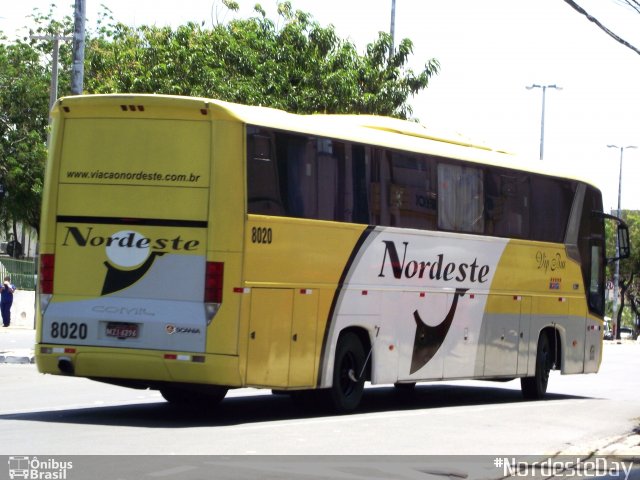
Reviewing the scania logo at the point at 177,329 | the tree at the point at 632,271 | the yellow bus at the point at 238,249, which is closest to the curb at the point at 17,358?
the yellow bus at the point at 238,249

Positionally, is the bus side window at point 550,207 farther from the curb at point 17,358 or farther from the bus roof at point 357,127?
the curb at point 17,358

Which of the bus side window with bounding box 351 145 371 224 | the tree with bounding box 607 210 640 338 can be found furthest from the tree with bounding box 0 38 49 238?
the tree with bounding box 607 210 640 338

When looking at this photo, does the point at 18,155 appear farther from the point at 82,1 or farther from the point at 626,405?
the point at 626,405

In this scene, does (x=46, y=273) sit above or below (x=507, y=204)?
below

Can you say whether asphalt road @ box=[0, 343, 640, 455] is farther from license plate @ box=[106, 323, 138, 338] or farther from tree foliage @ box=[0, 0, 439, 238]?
tree foliage @ box=[0, 0, 439, 238]

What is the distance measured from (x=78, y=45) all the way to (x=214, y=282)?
37.5ft

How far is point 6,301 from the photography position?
4075cm

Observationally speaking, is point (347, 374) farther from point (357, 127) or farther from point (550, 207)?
point (550, 207)

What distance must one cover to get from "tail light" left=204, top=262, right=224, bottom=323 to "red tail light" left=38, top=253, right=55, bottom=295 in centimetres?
182

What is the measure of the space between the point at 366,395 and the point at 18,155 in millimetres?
39480

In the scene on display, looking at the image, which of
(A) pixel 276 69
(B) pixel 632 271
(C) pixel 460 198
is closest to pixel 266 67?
(A) pixel 276 69

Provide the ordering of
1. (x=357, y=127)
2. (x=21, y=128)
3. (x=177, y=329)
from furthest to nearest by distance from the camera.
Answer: (x=21, y=128) → (x=357, y=127) → (x=177, y=329)

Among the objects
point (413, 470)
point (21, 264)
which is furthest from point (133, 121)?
point (21, 264)

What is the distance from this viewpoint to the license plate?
13.7m
